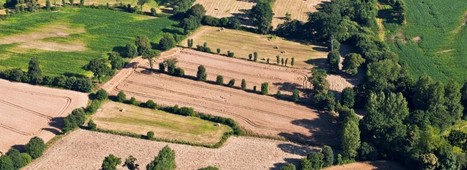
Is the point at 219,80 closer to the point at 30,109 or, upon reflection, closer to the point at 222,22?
the point at 222,22

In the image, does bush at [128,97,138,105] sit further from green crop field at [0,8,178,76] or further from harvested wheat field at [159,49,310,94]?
harvested wheat field at [159,49,310,94]

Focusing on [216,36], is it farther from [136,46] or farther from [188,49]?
[136,46]

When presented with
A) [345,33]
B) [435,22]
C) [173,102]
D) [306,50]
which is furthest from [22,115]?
[435,22]

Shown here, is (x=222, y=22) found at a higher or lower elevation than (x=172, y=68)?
higher

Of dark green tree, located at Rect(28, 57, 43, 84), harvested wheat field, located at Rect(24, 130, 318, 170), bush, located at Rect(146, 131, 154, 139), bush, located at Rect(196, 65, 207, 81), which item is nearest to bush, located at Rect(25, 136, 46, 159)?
harvested wheat field, located at Rect(24, 130, 318, 170)

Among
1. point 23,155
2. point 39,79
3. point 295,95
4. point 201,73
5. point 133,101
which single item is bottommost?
point 23,155

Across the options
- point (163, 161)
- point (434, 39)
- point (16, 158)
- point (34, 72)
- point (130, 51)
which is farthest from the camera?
point (434, 39)

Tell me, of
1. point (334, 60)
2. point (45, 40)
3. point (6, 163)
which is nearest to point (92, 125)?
point (6, 163)

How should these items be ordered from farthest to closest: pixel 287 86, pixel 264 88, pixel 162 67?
1. pixel 162 67
2. pixel 287 86
3. pixel 264 88

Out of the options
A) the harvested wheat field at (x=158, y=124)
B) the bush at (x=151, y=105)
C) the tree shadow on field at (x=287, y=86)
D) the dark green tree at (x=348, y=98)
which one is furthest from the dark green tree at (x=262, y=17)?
the harvested wheat field at (x=158, y=124)
